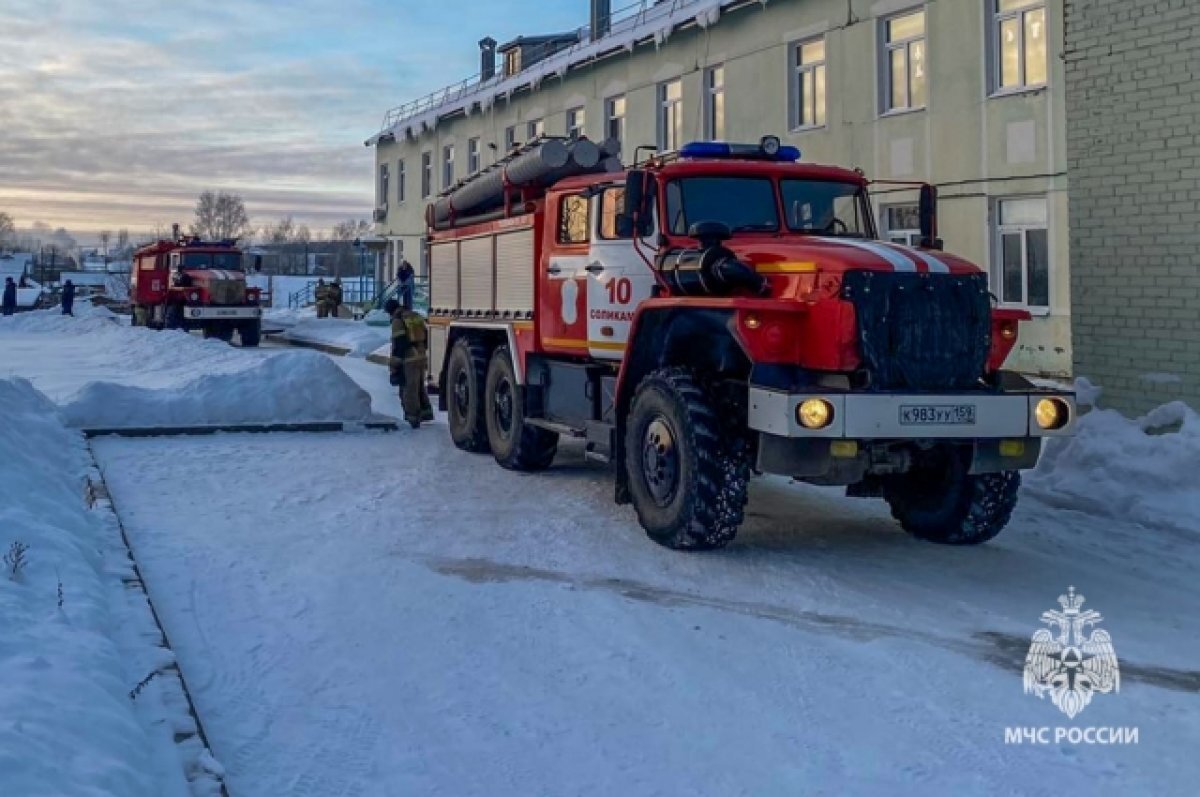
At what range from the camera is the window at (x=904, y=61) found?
57.9ft

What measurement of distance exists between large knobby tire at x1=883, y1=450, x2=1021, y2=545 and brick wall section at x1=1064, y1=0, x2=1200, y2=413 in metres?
4.04

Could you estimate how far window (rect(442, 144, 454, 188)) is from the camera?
3572cm

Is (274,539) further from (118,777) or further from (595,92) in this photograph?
(595,92)

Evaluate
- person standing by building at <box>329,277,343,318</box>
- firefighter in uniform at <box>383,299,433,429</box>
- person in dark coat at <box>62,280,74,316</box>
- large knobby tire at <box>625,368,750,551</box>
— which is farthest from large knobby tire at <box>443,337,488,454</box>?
person in dark coat at <box>62,280,74,316</box>

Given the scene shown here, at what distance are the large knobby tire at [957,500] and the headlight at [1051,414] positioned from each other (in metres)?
0.50

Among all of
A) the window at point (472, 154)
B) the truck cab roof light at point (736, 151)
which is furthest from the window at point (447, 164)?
the truck cab roof light at point (736, 151)

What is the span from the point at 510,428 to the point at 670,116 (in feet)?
47.8

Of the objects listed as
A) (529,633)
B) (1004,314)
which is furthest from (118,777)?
(1004,314)

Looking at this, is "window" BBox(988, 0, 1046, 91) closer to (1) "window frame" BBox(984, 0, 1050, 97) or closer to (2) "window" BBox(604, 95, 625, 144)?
(1) "window frame" BBox(984, 0, 1050, 97)

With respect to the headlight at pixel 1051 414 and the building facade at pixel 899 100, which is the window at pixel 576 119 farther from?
the headlight at pixel 1051 414

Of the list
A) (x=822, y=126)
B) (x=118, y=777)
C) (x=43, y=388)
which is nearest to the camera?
(x=118, y=777)

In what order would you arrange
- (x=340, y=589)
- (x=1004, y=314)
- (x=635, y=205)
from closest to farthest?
(x=340, y=589), (x=1004, y=314), (x=635, y=205)

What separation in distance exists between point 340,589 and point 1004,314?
447 centimetres

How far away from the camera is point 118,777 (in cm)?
354
